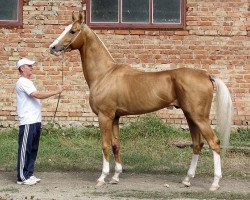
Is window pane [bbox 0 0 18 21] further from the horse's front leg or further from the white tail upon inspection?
the white tail

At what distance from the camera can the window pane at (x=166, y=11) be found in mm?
13320

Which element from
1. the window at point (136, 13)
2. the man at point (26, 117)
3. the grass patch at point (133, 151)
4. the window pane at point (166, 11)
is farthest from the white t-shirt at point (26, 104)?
the window pane at point (166, 11)

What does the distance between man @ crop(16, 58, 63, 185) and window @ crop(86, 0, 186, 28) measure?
432 cm

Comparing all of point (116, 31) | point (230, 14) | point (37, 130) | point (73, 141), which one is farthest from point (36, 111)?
point (230, 14)

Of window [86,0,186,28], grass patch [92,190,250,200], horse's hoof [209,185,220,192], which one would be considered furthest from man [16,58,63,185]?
window [86,0,186,28]

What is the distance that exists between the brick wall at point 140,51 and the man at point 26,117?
4.03 m

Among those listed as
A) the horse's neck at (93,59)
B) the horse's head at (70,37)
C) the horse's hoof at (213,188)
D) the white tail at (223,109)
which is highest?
the horse's head at (70,37)

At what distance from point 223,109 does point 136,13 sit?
16.0 feet

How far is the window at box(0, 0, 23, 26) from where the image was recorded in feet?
44.0

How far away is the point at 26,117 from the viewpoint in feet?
30.3

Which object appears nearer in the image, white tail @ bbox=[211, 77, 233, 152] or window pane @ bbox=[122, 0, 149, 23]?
white tail @ bbox=[211, 77, 233, 152]

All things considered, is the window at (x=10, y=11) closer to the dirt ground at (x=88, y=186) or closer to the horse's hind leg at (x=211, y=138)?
the dirt ground at (x=88, y=186)

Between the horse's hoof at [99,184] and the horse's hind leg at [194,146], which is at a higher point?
the horse's hind leg at [194,146]

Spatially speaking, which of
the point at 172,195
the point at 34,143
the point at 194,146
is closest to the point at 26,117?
the point at 34,143
